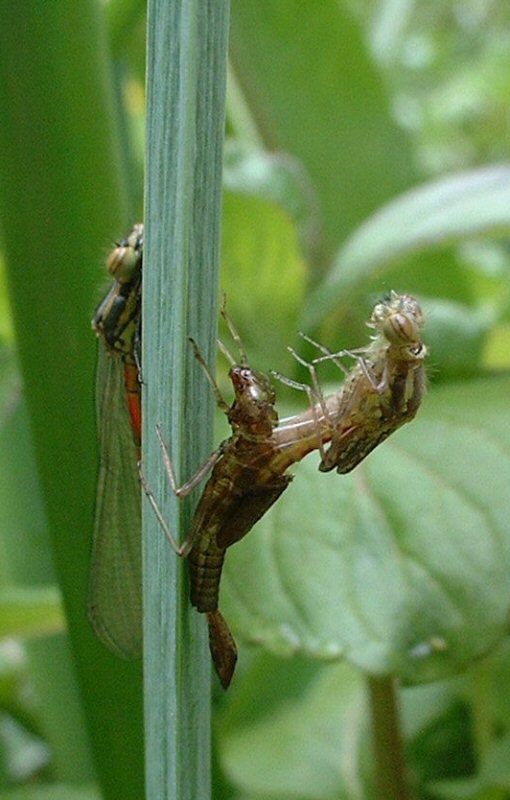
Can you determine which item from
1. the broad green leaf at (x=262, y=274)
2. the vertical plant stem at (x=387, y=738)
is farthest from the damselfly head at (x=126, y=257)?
the vertical plant stem at (x=387, y=738)

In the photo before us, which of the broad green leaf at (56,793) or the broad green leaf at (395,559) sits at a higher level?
the broad green leaf at (395,559)

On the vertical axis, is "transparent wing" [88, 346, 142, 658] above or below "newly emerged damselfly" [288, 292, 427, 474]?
below

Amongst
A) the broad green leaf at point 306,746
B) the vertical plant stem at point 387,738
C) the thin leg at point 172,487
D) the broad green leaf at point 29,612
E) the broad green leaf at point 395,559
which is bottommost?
the broad green leaf at point 306,746

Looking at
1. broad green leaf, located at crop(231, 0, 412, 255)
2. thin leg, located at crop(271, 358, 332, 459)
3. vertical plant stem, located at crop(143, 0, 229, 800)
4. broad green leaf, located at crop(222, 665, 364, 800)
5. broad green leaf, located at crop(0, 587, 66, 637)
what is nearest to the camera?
vertical plant stem, located at crop(143, 0, 229, 800)

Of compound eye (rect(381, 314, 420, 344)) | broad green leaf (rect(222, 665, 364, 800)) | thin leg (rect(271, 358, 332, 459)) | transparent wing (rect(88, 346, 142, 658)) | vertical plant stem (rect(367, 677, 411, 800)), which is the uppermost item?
compound eye (rect(381, 314, 420, 344))

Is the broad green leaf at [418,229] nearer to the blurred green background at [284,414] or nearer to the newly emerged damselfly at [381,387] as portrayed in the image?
the blurred green background at [284,414]

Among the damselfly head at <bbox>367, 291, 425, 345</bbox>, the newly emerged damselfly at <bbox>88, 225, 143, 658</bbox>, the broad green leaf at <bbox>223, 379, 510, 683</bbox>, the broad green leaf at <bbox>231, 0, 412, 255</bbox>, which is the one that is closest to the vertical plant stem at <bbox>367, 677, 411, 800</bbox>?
the broad green leaf at <bbox>223, 379, 510, 683</bbox>

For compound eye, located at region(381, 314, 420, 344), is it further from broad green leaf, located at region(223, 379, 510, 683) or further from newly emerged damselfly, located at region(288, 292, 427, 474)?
broad green leaf, located at region(223, 379, 510, 683)
